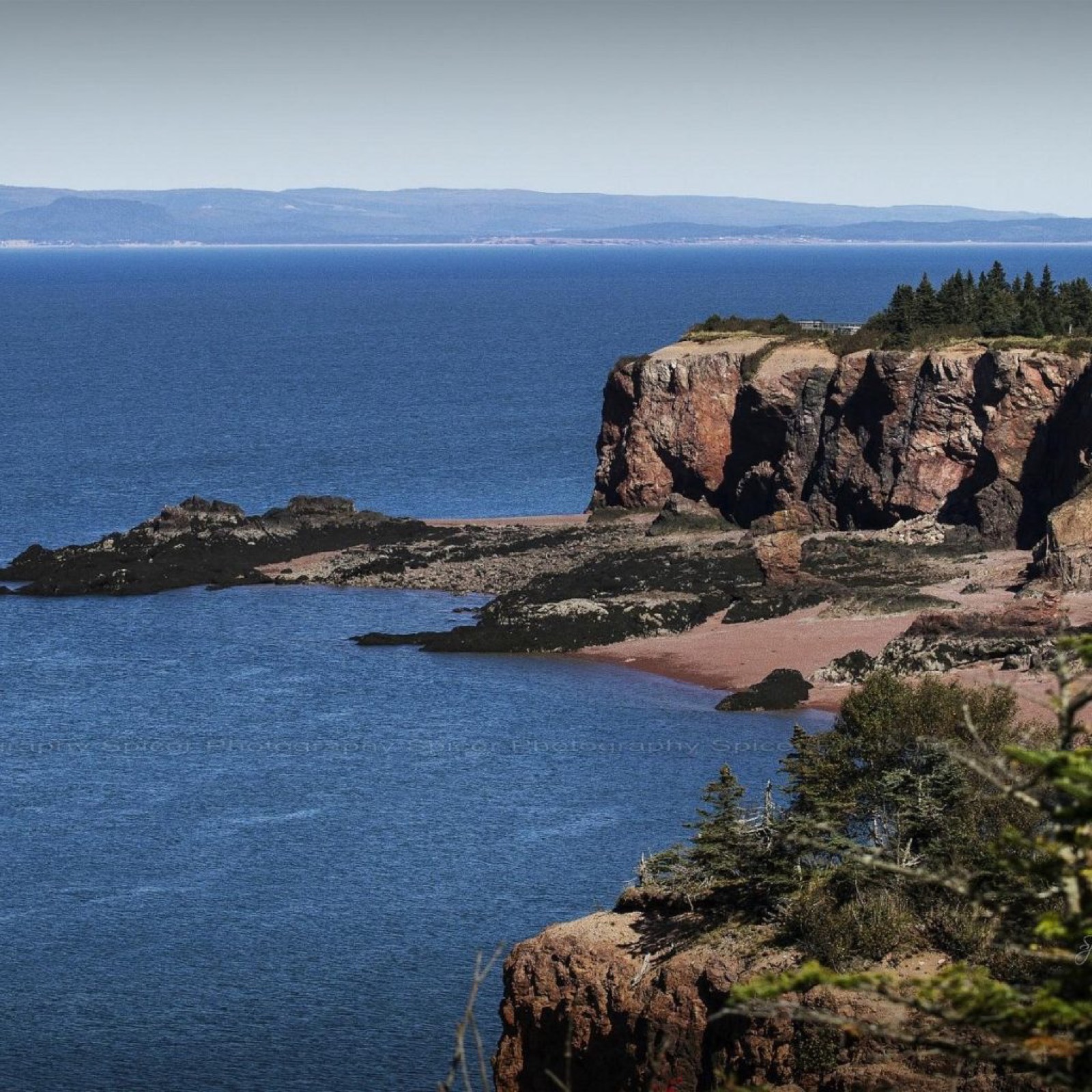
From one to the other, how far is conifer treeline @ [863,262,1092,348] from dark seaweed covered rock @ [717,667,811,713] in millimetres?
29911

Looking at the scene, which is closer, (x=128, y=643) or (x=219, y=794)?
(x=219, y=794)

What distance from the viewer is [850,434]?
9075 centimetres

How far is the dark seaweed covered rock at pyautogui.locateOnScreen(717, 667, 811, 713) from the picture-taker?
207ft

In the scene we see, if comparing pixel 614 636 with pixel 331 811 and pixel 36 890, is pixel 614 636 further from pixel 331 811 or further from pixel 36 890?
pixel 36 890

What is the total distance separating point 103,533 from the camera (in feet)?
327

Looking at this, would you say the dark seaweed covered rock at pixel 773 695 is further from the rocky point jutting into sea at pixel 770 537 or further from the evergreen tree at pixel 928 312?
the evergreen tree at pixel 928 312

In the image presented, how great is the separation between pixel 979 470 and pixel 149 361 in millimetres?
124179

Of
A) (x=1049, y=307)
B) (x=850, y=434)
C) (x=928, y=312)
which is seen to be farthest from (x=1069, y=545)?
(x=928, y=312)

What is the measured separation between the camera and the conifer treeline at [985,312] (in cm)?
9106

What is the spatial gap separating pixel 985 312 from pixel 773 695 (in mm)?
36826

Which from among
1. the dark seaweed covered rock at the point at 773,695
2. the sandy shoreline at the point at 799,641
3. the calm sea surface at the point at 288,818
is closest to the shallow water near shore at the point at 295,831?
the calm sea surface at the point at 288,818

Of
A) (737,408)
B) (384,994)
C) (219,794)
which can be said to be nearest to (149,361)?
(737,408)

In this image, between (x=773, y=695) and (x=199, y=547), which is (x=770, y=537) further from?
(x=199, y=547)

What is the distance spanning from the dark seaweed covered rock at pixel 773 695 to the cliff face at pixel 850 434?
65.6 feet
